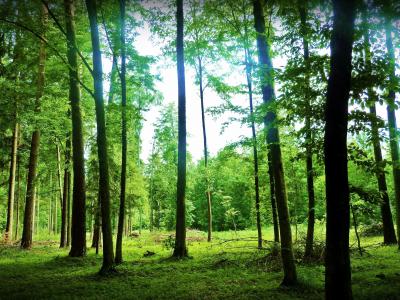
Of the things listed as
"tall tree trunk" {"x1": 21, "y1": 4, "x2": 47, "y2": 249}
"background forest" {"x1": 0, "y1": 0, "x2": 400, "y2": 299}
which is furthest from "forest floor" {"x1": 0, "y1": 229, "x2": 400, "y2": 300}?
"tall tree trunk" {"x1": 21, "y1": 4, "x2": 47, "y2": 249}

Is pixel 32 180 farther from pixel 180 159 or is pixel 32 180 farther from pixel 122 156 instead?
pixel 180 159

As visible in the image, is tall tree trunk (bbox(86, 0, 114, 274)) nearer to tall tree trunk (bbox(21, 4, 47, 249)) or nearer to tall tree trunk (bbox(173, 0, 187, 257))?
tall tree trunk (bbox(173, 0, 187, 257))

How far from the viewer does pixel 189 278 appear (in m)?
9.43

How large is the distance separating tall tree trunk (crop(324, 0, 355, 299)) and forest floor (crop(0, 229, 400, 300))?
222 cm

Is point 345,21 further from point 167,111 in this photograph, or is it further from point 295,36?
point 167,111

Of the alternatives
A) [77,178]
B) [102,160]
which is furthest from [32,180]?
Answer: [102,160]

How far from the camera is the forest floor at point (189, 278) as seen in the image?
754 cm

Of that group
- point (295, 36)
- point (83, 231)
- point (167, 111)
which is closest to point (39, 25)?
point (83, 231)

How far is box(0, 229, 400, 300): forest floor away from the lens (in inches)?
297

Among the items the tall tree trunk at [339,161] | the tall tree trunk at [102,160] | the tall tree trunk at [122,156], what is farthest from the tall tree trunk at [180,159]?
the tall tree trunk at [339,161]

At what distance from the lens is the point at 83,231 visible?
539 inches

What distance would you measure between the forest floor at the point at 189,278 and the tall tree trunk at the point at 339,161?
222 centimetres

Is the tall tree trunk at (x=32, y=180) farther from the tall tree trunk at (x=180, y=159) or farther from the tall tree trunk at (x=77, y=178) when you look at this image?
the tall tree trunk at (x=180, y=159)

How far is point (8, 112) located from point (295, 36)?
1342 centimetres
